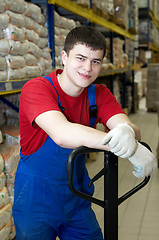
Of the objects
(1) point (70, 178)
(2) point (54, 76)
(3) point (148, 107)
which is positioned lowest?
(3) point (148, 107)

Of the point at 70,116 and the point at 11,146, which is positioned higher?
the point at 70,116

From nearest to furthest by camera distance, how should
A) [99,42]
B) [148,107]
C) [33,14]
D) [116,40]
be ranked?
1. [99,42]
2. [33,14]
3. [116,40]
4. [148,107]

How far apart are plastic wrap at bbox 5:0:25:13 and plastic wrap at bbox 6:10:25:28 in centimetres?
4

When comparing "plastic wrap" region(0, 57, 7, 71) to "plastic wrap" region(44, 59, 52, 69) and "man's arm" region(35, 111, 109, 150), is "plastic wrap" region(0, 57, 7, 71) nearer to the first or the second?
"plastic wrap" region(44, 59, 52, 69)

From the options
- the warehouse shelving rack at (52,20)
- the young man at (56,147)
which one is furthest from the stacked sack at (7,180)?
the young man at (56,147)

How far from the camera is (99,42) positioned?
5.61 ft

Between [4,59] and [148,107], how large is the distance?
7458 mm

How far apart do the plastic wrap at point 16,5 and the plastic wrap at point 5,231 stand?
1.79 m

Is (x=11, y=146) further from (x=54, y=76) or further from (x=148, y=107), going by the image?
(x=148, y=107)

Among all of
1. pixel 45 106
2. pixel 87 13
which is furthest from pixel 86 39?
pixel 87 13

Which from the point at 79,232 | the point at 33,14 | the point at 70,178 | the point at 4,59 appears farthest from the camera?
the point at 33,14

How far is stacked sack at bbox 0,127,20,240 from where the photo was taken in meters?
2.63

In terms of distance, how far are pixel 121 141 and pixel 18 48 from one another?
2.00 metres

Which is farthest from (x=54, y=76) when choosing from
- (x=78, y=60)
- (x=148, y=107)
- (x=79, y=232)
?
(x=148, y=107)
